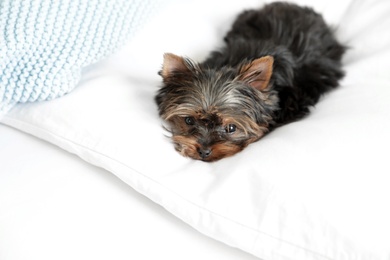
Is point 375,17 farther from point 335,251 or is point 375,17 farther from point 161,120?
point 335,251

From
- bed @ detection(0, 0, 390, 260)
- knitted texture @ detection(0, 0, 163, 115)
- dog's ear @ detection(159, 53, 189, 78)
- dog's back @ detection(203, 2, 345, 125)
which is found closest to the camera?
bed @ detection(0, 0, 390, 260)

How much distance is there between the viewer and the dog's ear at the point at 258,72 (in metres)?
2.24

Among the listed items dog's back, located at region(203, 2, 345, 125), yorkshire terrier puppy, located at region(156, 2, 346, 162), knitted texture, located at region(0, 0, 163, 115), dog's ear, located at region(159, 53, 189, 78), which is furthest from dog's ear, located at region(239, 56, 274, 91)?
knitted texture, located at region(0, 0, 163, 115)

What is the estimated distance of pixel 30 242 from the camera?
1743 mm

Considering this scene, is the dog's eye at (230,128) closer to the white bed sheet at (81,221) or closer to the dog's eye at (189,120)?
the dog's eye at (189,120)

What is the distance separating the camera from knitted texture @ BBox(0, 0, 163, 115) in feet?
7.15

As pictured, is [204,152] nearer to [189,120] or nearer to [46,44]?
[189,120]

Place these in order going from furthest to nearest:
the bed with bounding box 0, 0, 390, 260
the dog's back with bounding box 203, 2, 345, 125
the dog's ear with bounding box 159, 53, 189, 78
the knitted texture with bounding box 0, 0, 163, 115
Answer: the dog's back with bounding box 203, 2, 345, 125 < the dog's ear with bounding box 159, 53, 189, 78 < the knitted texture with bounding box 0, 0, 163, 115 < the bed with bounding box 0, 0, 390, 260

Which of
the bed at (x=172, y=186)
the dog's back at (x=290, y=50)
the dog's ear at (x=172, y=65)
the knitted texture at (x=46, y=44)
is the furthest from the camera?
the dog's back at (x=290, y=50)

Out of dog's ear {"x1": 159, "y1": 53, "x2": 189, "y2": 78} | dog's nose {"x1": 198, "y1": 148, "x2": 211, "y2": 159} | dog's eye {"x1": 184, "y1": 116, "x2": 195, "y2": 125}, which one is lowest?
dog's nose {"x1": 198, "y1": 148, "x2": 211, "y2": 159}

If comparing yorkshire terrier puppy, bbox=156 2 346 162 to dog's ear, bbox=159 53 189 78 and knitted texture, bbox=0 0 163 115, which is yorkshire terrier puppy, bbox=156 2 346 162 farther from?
knitted texture, bbox=0 0 163 115

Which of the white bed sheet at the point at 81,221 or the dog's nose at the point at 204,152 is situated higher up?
the dog's nose at the point at 204,152

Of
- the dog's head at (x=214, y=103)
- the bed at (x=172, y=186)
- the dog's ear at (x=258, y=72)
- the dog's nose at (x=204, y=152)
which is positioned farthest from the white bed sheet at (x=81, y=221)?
the dog's ear at (x=258, y=72)

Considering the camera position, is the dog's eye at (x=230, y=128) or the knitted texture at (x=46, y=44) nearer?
the knitted texture at (x=46, y=44)
